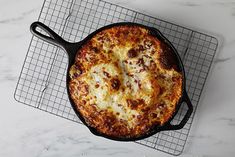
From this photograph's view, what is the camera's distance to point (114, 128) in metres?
1.85

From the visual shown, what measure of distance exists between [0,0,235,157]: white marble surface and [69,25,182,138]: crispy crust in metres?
0.24

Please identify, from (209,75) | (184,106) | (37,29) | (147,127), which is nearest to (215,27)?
(209,75)

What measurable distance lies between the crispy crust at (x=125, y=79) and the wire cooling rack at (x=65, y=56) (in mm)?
196

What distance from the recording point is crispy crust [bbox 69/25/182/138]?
183 centimetres

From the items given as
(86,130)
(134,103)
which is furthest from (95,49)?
(86,130)

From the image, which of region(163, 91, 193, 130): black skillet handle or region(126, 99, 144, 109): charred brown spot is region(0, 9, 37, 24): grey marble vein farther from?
region(163, 91, 193, 130): black skillet handle

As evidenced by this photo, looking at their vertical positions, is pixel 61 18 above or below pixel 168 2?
below

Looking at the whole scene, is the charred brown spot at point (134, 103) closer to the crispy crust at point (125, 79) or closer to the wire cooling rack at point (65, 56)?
the crispy crust at point (125, 79)

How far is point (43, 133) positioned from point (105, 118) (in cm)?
37

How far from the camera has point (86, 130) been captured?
2076 mm

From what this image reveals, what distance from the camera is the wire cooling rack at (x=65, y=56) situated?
2021mm

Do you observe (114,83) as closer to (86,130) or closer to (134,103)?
(134,103)

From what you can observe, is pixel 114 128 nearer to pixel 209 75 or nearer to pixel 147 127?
pixel 147 127

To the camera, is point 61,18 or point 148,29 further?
point 61,18
